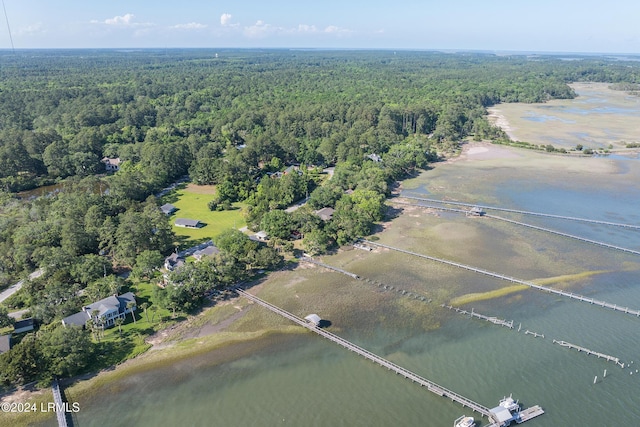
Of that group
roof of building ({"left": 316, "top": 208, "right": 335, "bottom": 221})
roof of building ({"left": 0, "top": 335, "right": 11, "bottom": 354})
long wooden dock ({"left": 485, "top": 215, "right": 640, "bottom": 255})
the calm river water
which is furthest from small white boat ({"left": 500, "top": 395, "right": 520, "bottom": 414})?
roof of building ({"left": 0, "top": 335, "right": 11, "bottom": 354})

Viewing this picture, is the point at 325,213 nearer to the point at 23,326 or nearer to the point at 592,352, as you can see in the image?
the point at 592,352

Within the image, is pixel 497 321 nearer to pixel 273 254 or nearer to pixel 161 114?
pixel 273 254

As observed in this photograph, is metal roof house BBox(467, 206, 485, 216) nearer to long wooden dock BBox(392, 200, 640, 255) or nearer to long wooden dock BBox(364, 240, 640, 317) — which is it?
long wooden dock BBox(392, 200, 640, 255)

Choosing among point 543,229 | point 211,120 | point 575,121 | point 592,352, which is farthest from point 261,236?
point 575,121

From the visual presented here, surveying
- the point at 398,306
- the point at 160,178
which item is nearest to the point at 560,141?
the point at 398,306

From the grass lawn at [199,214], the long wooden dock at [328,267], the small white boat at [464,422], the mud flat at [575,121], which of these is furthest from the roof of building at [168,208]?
the mud flat at [575,121]
